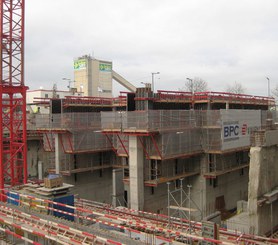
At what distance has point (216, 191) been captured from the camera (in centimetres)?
3094

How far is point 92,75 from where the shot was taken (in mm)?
83000

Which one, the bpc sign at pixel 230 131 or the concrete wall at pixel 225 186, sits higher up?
the bpc sign at pixel 230 131

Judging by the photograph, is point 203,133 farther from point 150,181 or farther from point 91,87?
point 91,87

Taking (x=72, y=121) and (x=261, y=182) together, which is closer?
(x=261, y=182)

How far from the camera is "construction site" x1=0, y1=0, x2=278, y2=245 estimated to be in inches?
727

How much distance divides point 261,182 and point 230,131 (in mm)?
9906

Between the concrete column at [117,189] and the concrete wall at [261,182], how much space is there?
11.5 metres

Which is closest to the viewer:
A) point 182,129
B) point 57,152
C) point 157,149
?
point 157,149

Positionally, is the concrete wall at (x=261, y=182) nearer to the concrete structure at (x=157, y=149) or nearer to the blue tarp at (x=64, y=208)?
the concrete structure at (x=157, y=149)

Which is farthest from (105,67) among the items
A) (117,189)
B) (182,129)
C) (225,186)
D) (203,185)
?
(182,129)

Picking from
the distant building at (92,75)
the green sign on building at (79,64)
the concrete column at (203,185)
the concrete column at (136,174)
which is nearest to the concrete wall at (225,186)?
the concrete column at (203,185)

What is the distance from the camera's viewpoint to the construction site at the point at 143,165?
60.6 ft

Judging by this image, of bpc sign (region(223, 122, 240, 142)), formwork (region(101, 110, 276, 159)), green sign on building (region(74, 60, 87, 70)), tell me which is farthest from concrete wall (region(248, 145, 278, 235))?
green sign on building (region(74, 60, 87, 70))

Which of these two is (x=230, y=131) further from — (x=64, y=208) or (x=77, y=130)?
(x=64, y=208)
